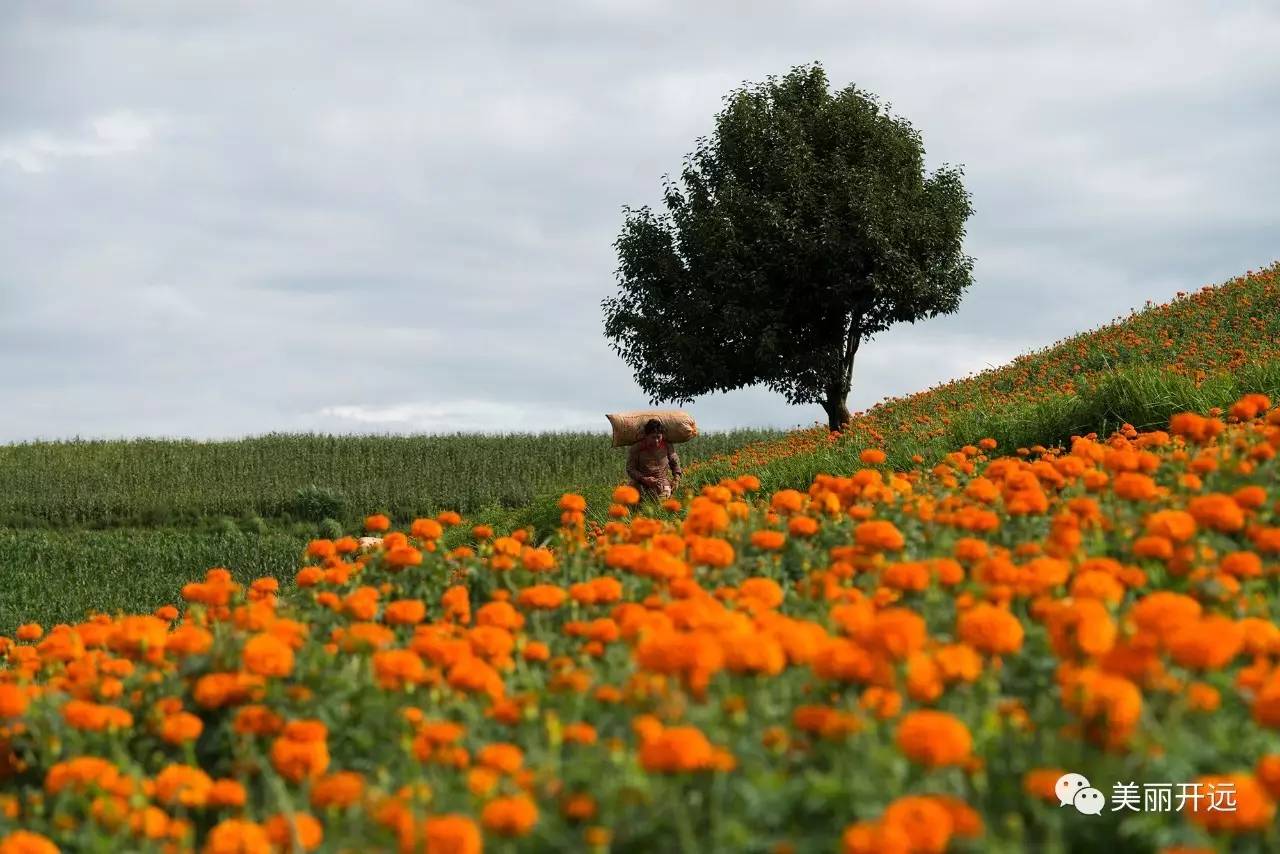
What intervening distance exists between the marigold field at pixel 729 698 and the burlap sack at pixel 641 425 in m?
10.5

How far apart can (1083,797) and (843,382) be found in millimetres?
27005

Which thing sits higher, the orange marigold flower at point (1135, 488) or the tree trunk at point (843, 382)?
the tree trunk at point (843, 382)

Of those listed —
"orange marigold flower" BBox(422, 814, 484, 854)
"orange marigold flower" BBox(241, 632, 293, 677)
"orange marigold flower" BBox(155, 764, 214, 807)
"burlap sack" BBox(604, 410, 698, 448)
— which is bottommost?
"orange marigold flower" BBox(155, 764, 214, 807)

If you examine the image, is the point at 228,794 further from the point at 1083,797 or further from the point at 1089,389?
the point at 1089,389

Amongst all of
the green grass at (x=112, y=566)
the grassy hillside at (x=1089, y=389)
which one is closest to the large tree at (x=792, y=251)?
the grassy hillside at (x=1089, y=389)

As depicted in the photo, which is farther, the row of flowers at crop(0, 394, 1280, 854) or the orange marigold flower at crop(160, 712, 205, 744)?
the orange marigold flower at crop(160, 712, 205, 744)

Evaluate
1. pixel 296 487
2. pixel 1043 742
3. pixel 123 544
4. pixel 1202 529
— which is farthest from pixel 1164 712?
pixel 296 487

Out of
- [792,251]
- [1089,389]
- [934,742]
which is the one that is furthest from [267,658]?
[792,251]

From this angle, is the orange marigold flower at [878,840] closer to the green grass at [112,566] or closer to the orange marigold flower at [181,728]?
the orange marigold flower at [181,728]

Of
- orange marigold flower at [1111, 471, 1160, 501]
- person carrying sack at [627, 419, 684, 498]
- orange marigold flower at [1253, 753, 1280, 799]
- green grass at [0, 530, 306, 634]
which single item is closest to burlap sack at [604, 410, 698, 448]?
person carrying sack at [627, 419, 684, 498]

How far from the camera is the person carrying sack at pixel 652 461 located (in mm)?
16078

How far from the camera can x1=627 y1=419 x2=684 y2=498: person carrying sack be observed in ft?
52.7

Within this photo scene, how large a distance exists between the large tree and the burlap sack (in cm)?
1127

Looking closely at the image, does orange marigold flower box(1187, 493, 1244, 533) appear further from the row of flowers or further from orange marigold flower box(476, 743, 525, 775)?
orange marigold flower box(476, 743, 525, 775)
